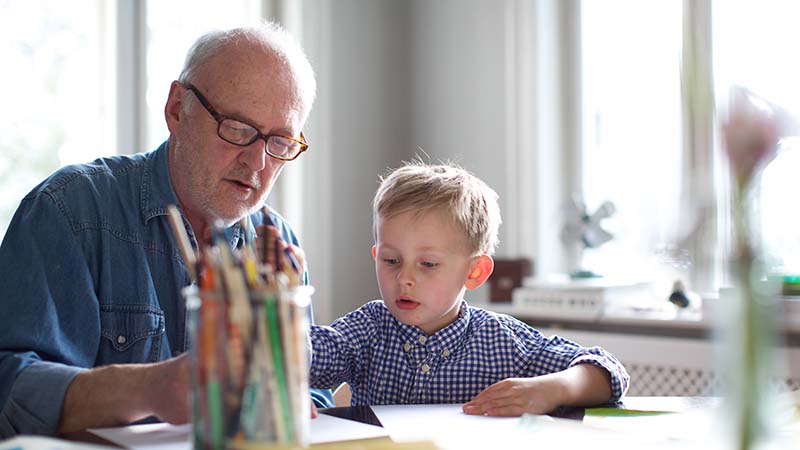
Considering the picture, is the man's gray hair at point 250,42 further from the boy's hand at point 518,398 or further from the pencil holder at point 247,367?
the pencil holder at point 247,367

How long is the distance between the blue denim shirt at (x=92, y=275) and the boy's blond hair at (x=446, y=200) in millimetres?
374

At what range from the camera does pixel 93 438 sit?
0.91 meters

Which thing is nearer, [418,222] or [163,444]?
[163,444]

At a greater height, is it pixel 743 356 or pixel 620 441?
pixel 743 356

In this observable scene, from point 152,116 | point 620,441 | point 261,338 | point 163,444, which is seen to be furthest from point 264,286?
point 152,116

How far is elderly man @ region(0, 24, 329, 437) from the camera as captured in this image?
1011 millimetres

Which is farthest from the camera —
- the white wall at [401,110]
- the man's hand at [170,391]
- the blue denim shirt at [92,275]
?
the white wall at [401,110]

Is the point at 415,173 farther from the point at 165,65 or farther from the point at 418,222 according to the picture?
the point at 165,65

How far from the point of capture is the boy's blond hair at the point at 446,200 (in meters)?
1.35

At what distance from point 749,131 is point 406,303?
827 millimetres

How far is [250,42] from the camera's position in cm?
148

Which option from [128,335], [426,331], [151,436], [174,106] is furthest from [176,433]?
[174,106]

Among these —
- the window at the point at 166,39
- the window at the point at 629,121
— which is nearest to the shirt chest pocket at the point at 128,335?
the window at the point at 166,39

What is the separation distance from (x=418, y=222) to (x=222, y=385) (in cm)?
73
